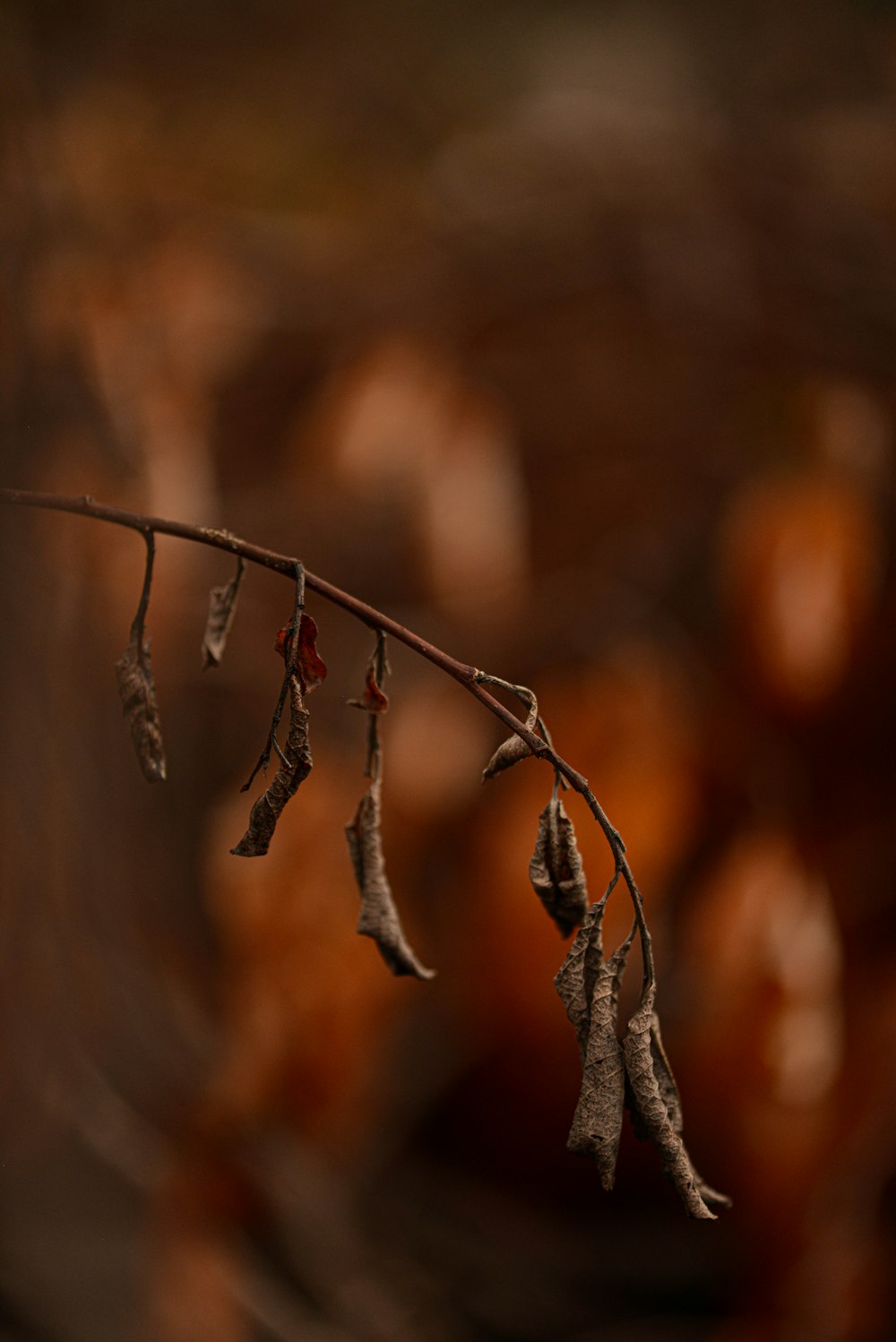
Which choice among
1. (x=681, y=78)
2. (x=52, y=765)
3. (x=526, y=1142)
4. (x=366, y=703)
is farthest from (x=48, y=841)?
(x=681, y=78)

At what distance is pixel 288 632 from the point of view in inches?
7.0

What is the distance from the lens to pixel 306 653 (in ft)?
0.60

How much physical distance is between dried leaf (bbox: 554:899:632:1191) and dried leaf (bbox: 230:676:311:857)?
0.05 metres

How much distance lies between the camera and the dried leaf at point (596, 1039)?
0.56 ft

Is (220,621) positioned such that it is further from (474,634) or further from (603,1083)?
(474,634)

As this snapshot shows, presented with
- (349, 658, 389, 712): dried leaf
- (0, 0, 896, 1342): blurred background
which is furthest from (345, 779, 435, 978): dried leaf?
(0, 0, 896, 1342): blurred background

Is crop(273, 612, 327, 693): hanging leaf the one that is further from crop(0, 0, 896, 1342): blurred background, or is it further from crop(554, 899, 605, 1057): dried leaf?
crop(0, 0, 896, 1342): blurred background

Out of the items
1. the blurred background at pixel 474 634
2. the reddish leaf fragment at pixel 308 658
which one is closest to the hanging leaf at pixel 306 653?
the reddish leaf fragment at pixel 308 658

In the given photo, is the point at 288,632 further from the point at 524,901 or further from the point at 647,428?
the point at 647,428

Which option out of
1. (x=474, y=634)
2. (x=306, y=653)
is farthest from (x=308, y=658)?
(x=474, y=634)

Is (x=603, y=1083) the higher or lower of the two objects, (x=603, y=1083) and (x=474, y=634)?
the lower

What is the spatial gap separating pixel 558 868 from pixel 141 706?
0.08 meters

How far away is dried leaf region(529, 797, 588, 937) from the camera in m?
0.18

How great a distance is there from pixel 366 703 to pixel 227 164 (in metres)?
0.70
